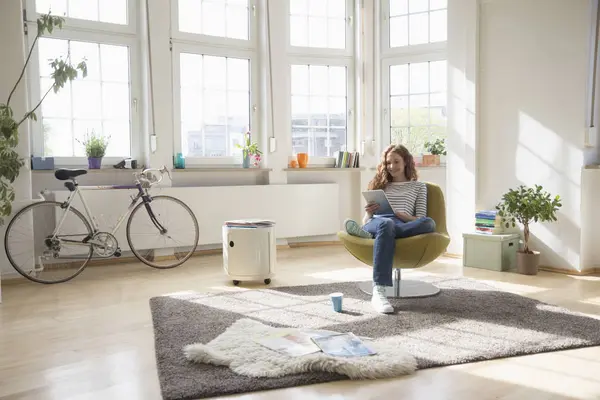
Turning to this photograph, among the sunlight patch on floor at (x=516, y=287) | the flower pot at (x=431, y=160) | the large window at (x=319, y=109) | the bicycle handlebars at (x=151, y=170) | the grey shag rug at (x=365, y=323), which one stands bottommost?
the sunlight patch on floor at (x=516, y=287)

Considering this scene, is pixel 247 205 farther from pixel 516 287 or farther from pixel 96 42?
pixel 516 287

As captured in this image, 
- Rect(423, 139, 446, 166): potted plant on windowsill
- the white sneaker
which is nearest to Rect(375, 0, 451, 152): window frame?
Rect(423, 139, 446, 166): potted plant on windowsill

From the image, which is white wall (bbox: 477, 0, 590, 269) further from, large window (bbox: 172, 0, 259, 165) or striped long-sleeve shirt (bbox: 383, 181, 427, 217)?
large window (bbox: 172, 0, 259, 165)

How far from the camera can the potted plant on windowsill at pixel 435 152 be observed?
5.95 m

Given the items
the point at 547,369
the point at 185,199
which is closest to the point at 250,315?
the point at 547,369

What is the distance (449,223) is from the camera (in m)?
5.43

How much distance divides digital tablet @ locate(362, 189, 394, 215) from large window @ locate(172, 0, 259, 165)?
249cm

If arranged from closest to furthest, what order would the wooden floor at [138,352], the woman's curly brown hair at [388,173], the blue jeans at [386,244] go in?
the wooden floor at [138,352] < the blue jeans at [386,244] < the woman's curly brown hair at [388,173]

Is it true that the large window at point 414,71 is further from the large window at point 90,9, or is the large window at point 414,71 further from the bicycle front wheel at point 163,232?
the large window at point 90,9

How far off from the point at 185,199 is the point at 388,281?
2609 millimetres

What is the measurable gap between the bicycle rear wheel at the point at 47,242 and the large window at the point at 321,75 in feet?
8.31

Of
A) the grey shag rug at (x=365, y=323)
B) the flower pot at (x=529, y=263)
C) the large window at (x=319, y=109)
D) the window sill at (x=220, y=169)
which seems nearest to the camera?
the grey shag rug at (x=365, y=323)

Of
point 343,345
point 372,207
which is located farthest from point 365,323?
point 372,207

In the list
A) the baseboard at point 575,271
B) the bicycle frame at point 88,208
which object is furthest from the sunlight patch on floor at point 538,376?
the bicycle frame at point 88,208
